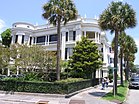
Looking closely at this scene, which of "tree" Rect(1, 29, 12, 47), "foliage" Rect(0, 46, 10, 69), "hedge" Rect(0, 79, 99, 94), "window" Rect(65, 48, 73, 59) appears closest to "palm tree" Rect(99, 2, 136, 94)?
"hedge" Rect(0, 79, 99, 94)

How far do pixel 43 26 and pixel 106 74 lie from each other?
55.7 feet

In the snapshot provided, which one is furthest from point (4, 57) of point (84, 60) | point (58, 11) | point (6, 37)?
point (6, 37)

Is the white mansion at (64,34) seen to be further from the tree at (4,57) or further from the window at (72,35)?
the tree at (4,57)

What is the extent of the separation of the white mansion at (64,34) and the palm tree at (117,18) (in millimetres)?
13247

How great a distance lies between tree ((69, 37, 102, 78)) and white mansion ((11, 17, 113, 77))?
542cm

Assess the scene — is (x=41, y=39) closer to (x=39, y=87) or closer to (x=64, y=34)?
(x=64, y=34)

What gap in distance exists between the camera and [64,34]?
38031 mm

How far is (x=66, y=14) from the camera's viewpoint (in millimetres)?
22969

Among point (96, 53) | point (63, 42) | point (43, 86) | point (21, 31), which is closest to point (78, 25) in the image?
point (63, 42)

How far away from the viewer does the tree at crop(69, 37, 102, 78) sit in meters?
28.7

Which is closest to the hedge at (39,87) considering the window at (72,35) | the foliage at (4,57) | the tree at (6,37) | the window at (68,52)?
the foliage at (4,57)

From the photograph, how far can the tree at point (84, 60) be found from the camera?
94.1ft

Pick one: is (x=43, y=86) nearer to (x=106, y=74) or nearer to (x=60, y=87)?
(x=60, y=87)

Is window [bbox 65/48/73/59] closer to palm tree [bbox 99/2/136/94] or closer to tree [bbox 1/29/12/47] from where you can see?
palm tree [bbox 99/2/136/94]
